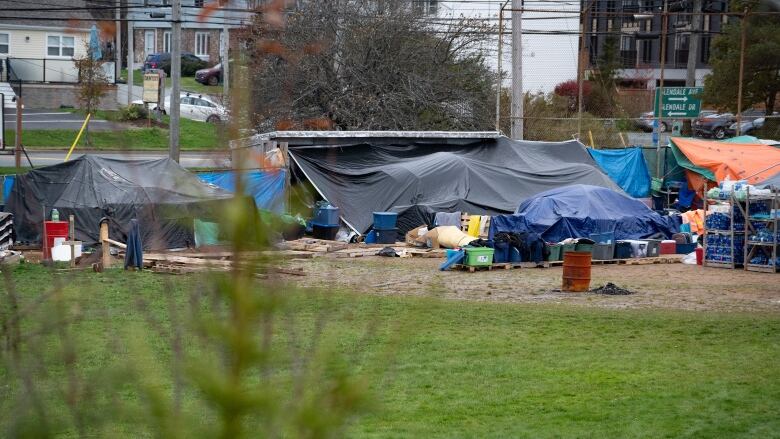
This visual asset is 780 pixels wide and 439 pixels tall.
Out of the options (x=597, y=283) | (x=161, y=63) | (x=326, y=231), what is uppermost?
(x=161, y=63)

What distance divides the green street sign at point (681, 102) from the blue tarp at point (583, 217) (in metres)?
5.60

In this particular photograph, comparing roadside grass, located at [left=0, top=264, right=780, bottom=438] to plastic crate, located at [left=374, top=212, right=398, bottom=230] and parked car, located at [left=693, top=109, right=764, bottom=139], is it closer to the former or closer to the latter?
plastic crate, located at [left=374, top=212, right=398, bottom=230]

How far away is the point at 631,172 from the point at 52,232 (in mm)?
18518

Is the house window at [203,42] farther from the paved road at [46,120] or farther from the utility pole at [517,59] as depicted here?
the paved road at [46,120]

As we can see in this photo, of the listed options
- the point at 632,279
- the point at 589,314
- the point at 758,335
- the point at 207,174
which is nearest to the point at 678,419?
the point at 758,335

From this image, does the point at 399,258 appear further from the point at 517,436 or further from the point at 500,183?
the point at 517,436

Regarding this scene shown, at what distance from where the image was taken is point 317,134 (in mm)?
27094

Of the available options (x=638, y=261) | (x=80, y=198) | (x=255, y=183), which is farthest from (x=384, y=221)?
(x=255, y=183)

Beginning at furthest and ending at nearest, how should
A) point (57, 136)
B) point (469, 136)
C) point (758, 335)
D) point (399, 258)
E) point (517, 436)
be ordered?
point (57, 136) → point (469, 136) → point (399, 258) → point (758, 335) → point (517, 436)

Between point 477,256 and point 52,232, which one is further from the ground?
point 52,232

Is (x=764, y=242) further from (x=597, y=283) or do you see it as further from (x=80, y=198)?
(x=80, y=198)

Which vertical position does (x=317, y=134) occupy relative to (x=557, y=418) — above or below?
above

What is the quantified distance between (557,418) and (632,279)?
11.0 m

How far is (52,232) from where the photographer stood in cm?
1972
